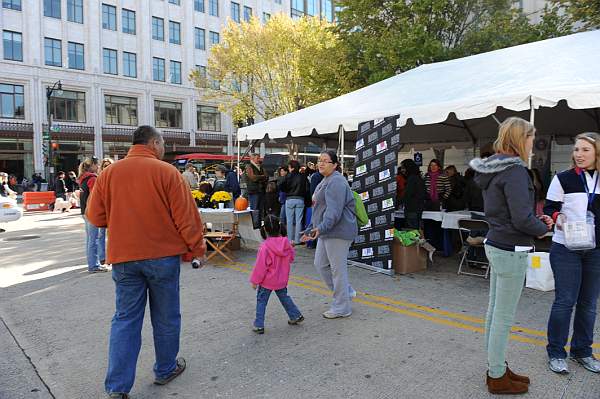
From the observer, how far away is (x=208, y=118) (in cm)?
4453

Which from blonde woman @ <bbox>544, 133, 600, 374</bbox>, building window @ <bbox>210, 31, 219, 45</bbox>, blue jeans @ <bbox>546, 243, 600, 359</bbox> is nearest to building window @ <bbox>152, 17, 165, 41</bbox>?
building window @ <bbox>210, 31, 219, 45</bbox>

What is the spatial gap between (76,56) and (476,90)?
1435 inches

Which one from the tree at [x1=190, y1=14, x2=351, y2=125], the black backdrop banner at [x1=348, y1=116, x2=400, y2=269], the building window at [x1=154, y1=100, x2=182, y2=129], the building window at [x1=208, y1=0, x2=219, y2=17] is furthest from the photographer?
the building window at [x1=208, y1=0, x2=219, y2=17]

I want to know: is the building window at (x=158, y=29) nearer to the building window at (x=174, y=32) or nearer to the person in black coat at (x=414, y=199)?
the building window at (x=174, y=32)

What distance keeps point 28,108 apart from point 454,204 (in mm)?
34508

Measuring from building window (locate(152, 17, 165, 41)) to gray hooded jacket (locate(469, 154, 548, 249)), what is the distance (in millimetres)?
41749

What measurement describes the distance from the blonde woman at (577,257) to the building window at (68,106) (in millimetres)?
37528

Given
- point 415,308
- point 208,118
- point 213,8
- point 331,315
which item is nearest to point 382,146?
point 415,308

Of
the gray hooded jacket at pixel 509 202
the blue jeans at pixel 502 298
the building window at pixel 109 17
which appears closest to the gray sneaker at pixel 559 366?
the blue jeans at pixel 502 298

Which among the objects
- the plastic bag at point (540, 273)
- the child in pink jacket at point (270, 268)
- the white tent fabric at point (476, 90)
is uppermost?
the white tent fabric at point (476, 90)

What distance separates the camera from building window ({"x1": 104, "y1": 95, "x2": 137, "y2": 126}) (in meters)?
37.3

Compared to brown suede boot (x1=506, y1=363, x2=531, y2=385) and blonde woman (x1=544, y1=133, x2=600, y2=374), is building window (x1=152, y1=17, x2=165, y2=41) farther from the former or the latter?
brown suede boot (x1=506, y1=363, x2=531, y2=385)

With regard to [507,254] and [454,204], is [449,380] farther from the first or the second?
[454,204]

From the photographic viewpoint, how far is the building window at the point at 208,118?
144 ft
